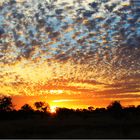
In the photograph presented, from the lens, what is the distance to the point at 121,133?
117 feet

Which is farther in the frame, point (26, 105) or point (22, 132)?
point (26, 105)

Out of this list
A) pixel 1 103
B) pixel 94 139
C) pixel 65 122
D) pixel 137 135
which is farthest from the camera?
pixel 1 103

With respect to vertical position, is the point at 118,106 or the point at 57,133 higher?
the point at 118,106

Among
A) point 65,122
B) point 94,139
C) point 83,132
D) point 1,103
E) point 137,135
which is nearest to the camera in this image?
point 94,139

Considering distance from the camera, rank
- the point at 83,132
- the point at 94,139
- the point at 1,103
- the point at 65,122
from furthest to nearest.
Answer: the point at 1,103
the point at 65,122
the point at 83,132
the point at 94,139

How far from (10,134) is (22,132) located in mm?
1570

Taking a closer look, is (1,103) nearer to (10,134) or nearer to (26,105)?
(26,105)

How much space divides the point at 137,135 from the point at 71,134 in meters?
6.08

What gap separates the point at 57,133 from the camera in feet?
122

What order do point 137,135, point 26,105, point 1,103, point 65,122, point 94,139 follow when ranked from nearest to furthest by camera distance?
point 94,139 < point 137,135 < point 65,122 < point 1,103 < point 26,105

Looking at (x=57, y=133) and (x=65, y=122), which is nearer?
(x=57, y=133)

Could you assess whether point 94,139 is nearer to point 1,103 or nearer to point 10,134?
point 10,134

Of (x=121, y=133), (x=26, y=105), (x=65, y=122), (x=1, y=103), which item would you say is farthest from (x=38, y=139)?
(x=26, y=105)

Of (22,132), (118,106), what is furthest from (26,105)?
(22,132)
